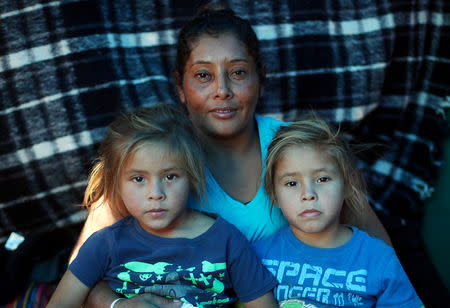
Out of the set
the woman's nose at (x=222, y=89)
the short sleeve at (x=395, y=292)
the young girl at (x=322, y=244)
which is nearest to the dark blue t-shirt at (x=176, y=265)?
the young girl at (x=322, y=244)

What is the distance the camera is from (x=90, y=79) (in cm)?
233

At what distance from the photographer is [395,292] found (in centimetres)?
158

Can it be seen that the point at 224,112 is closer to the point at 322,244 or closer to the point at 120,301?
the point at 322,244

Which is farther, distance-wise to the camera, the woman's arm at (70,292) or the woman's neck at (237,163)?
the woman's neck at (237,163)

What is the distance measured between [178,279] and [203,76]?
2.47 ft

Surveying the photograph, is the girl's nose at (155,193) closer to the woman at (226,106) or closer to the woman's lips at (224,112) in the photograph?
the woman at (226,106)

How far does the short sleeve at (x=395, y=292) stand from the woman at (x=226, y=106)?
334 mm

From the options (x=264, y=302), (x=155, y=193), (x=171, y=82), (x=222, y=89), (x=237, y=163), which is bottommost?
(x=264, y=302)

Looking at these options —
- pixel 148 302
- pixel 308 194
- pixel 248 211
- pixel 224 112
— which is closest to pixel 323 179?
pixel 308 194

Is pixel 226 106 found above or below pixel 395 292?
above

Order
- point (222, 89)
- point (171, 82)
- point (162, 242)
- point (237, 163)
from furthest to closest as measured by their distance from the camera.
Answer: point (171, 82)
point (237, 163)
point (222, 89)
point (162, 242)

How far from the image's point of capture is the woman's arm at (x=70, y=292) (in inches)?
61.7

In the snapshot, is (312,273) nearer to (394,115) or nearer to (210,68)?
(210,68)

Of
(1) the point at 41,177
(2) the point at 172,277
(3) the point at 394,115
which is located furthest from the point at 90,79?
(3) the point at 394,115
